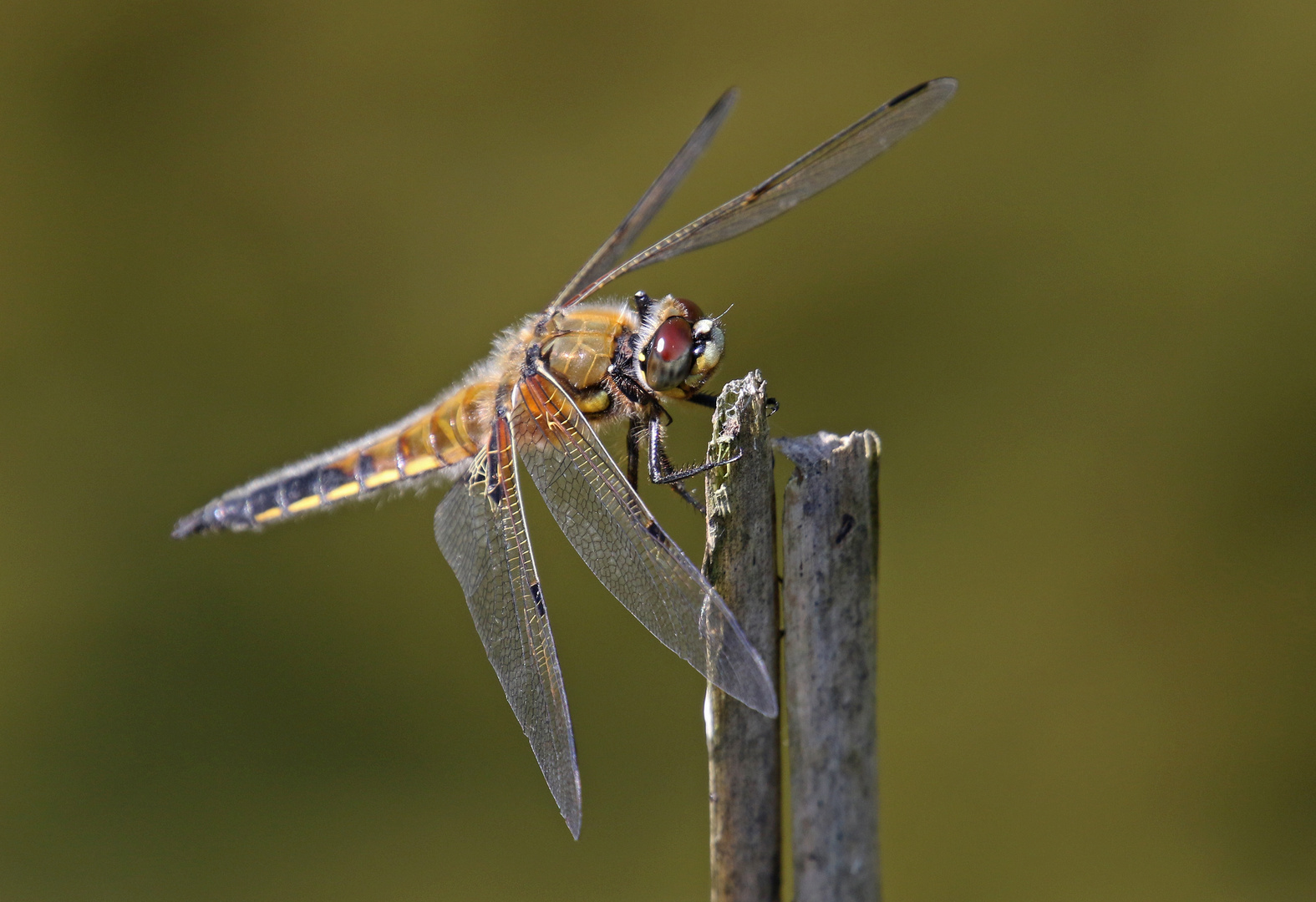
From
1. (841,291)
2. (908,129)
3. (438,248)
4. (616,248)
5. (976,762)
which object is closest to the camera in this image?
(908,129)

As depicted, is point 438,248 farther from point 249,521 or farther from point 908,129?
point 908,129

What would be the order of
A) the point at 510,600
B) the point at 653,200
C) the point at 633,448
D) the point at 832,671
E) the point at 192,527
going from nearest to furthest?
the point at 832,671 < the point at 510,600 < the point at 633,448 < the point at 653,200 < the point at 192,527

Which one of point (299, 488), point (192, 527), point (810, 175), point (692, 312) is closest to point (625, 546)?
point (692, 312)

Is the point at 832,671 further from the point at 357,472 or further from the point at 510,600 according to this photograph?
the point at 357,472

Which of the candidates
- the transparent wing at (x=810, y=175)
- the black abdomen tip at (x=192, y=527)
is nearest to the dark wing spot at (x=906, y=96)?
the transparent wing at (x=810, y=175)

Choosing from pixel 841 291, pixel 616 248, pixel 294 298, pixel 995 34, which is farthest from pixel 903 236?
pixel 294 298

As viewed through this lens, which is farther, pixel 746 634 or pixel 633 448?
pixel 633 448

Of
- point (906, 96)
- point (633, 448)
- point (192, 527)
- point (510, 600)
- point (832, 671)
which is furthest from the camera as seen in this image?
point (192, 527)
